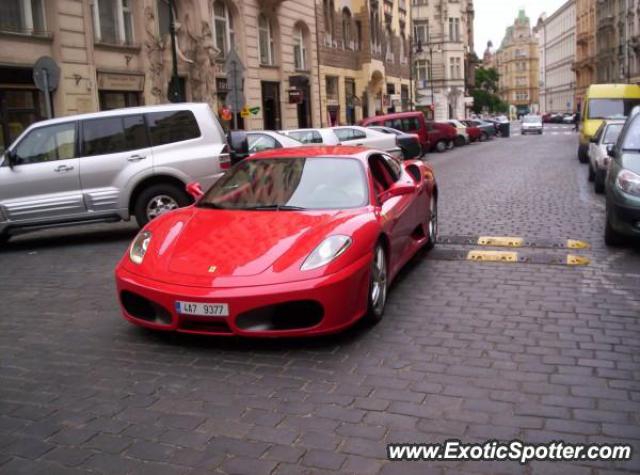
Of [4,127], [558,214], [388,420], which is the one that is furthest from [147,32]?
[388,420]

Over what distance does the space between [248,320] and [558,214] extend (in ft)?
25.1

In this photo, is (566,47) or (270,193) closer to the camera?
(270,193)

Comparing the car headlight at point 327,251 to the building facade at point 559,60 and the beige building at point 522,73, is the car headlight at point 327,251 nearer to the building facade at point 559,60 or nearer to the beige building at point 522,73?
the building facade at point 559,60

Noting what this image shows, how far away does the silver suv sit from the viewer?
10.1m

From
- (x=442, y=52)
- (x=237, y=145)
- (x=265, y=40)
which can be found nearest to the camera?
(x=237, y=145)

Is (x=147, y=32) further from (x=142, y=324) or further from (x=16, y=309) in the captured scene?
(x=142, y=324)

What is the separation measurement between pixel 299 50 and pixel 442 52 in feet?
155

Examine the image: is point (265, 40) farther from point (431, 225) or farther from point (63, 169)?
point (431, 225)

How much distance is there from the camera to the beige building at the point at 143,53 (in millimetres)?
18516

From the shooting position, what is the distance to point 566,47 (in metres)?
121

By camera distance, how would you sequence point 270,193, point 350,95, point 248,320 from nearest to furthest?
point 248,320, point 270,193, point 350,95

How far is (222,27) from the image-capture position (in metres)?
28.2

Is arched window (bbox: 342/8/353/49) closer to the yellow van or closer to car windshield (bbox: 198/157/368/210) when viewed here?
the yellow van

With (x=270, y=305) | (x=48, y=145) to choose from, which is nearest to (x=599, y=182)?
(x=48, y=145)
